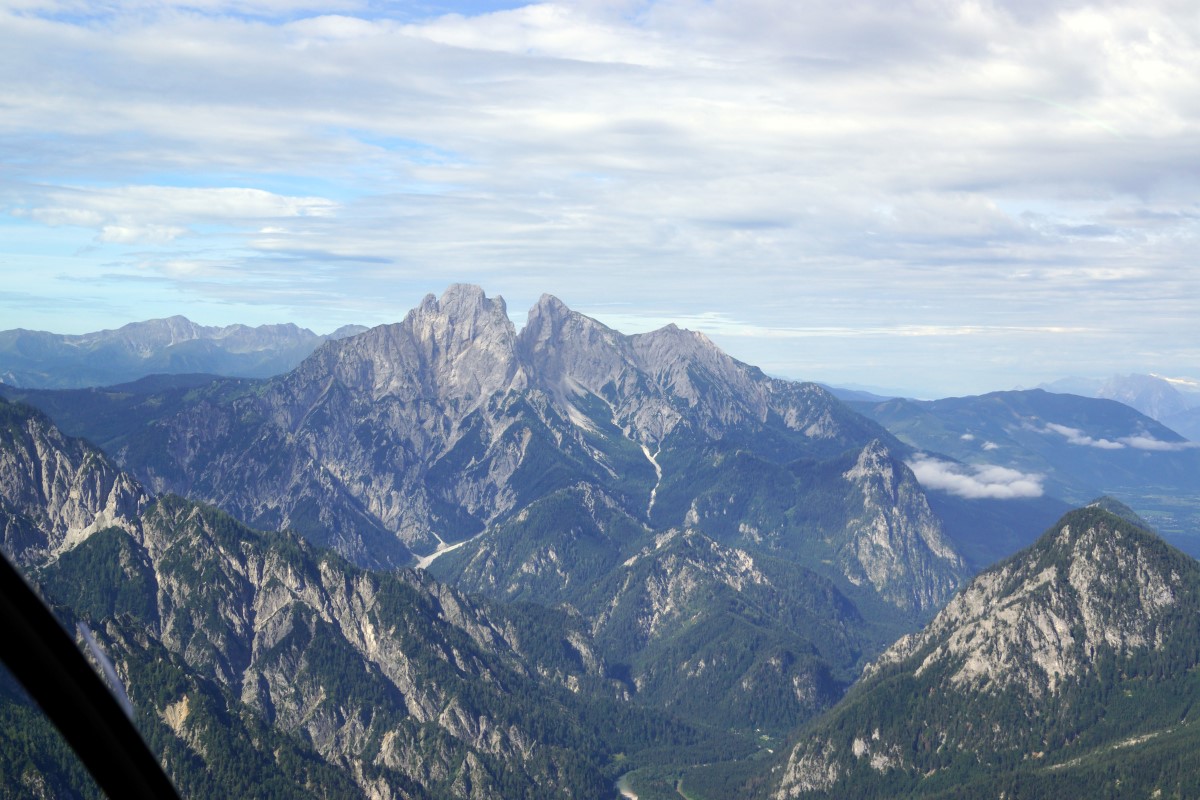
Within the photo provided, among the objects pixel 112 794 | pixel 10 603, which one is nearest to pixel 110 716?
pixel 112 794

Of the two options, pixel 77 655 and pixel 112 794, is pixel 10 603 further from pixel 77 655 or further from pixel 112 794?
pixel 112 794

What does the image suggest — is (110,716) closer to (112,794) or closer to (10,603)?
(112,794)

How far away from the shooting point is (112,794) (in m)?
12.1

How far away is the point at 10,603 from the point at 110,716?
178 cm

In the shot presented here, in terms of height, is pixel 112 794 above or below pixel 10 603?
below

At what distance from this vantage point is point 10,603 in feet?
36.9

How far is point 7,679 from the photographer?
1212cm

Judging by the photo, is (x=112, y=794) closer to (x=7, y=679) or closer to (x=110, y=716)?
(x=110, y=716)

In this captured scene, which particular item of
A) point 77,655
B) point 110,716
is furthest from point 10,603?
point 110,716

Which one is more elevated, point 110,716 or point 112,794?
point 110,716

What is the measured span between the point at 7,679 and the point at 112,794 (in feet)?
5.41

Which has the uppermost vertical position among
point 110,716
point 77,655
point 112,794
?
point 77,655

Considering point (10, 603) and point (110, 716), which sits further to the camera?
point (110, 716)

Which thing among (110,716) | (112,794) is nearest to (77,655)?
(110,716)
